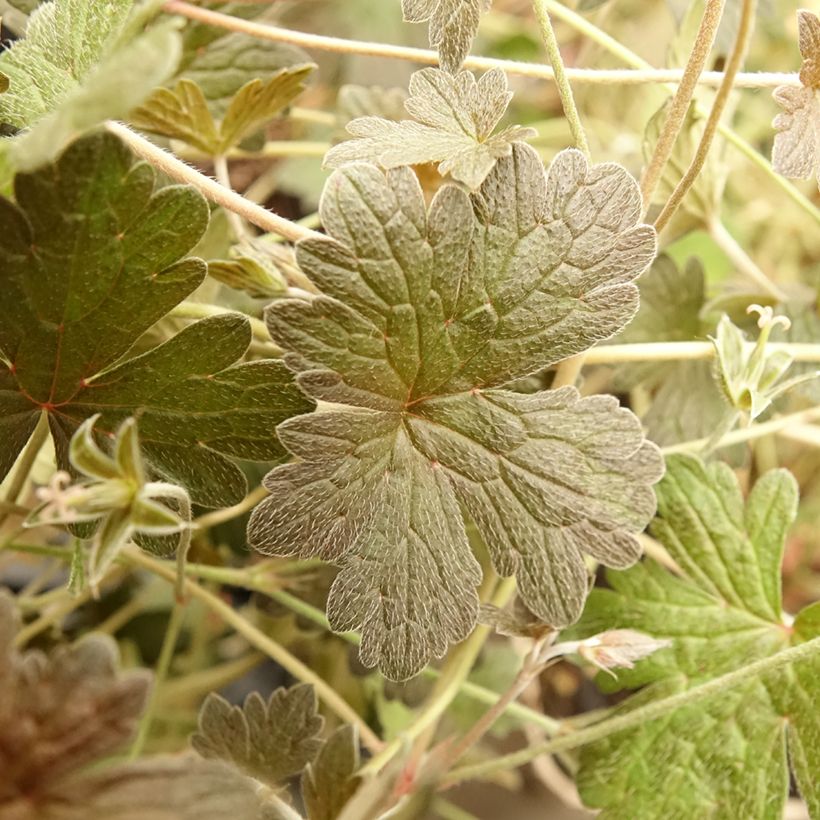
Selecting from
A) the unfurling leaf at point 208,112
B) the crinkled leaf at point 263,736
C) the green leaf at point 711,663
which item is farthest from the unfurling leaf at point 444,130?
the crinkled leaf at point 263,736

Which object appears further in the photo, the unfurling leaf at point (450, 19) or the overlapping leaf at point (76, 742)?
the unfurling leaf at point (450, 19)

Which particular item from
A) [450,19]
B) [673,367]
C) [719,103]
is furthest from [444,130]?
[673,367]

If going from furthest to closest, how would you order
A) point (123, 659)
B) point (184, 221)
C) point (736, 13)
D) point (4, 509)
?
point (123, 659), point (736, 13), point (4, 509), point (184, 221)

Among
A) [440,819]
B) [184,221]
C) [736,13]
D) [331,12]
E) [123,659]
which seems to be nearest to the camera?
[184,221]

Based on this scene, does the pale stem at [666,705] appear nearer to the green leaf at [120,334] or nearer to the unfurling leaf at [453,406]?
the unfurling leaf at [453,406]

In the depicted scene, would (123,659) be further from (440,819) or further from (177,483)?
(177,483)

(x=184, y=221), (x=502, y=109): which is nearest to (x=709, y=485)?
(x=502, y=109)
